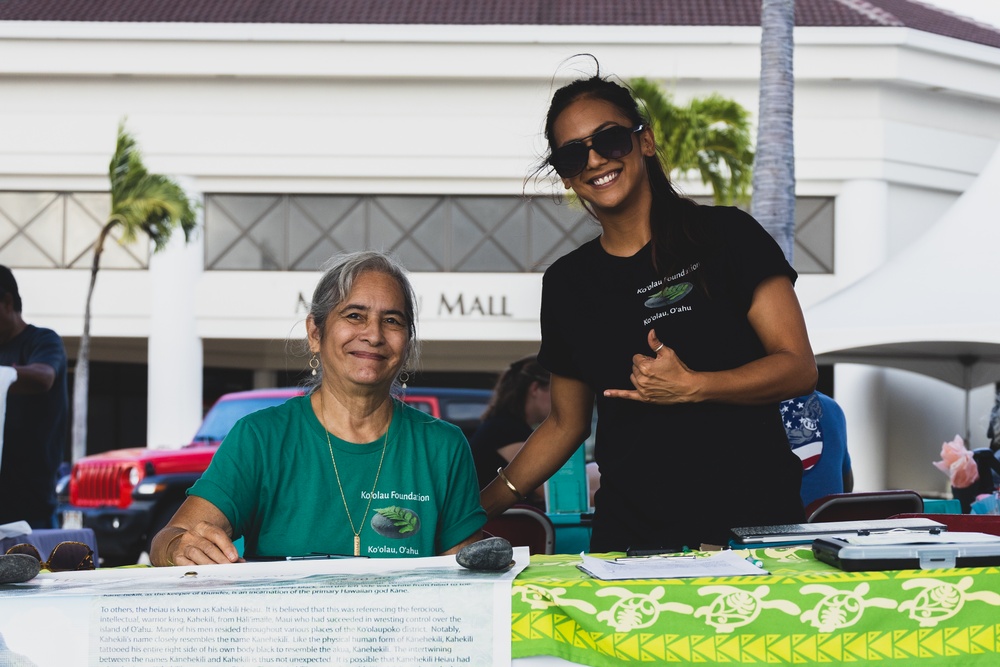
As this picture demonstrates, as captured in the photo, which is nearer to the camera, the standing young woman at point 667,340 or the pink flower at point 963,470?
the standing young woman at point 667,340

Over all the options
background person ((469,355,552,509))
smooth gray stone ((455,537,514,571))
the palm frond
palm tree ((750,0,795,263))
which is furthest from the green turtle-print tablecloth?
the palm frond

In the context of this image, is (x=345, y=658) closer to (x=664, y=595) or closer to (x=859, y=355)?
(x=664, y=595)

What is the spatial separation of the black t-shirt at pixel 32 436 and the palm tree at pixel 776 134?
25.4 feet

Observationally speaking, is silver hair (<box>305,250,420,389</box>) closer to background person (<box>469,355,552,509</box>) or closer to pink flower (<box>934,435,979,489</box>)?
pink flower (<box>934,435,979,489</box>)

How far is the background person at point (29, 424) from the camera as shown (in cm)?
501

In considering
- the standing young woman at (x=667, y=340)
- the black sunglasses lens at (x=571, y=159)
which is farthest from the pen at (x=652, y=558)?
the black sunglasses lens at (x=571, y=159)

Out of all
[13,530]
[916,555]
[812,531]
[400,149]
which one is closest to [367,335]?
[812,531]

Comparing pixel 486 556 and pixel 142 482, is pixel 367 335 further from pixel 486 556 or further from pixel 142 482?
pixel 142 482

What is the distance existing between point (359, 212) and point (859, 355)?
44.6 feet

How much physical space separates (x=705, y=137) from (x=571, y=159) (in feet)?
48.5

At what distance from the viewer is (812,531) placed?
7.84ft

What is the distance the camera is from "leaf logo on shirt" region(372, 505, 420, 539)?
108 inches

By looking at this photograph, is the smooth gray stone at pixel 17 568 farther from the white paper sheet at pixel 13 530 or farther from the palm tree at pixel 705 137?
the palm tree at pixel 705 137

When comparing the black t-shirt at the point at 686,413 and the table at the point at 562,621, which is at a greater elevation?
the black t-shirt at the point at 686,413
